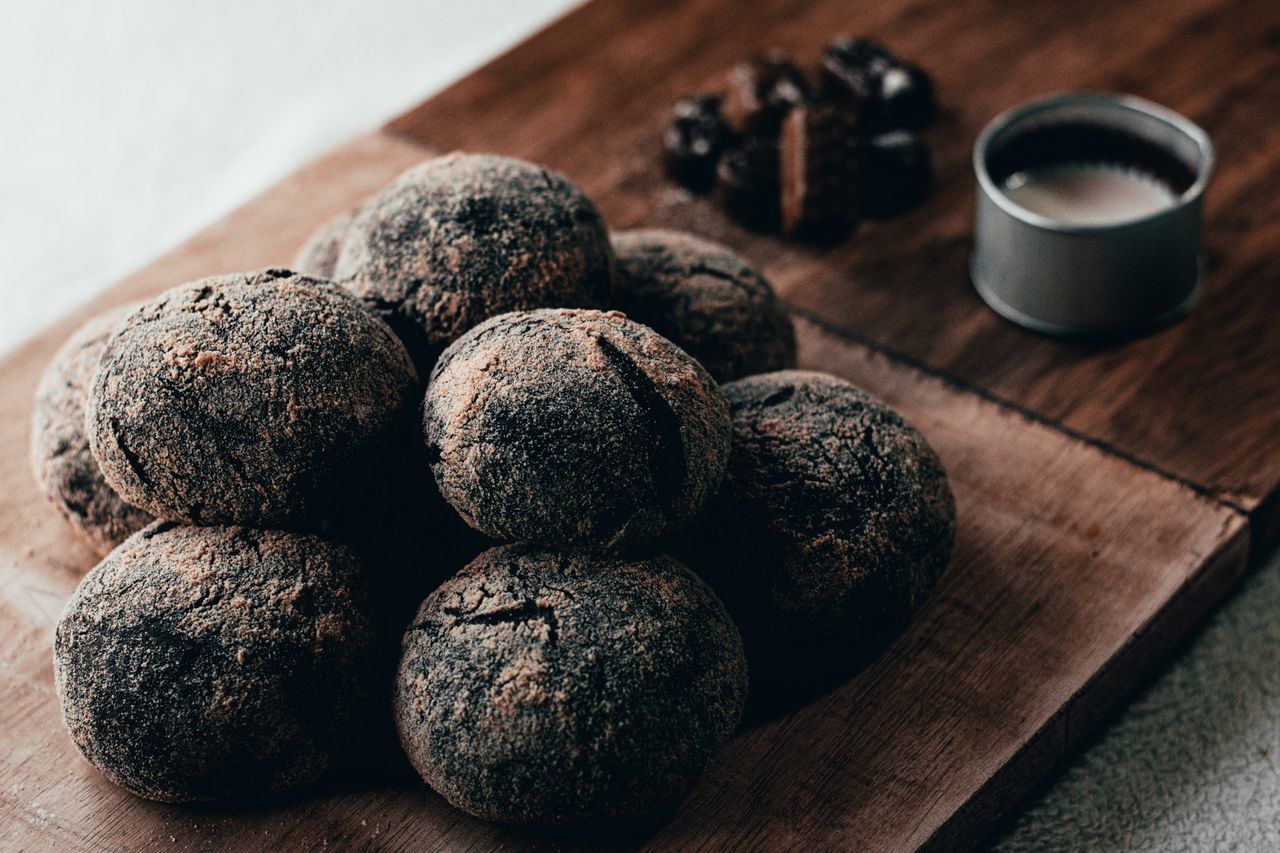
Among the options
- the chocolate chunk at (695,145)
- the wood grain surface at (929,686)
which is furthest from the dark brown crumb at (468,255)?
the chocolate chunk at (695,145)

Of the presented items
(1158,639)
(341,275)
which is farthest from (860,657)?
(341,275)

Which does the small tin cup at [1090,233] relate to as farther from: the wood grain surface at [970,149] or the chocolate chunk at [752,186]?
the chocolate chunk at [752,186]

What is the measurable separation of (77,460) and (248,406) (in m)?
0.31

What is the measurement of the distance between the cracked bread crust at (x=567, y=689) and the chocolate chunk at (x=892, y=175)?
0.86 metres

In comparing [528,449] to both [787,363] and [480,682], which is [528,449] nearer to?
[480,682]

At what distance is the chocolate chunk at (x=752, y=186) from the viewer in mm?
1844

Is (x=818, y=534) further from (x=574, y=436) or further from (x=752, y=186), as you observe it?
(x=752, y=186)

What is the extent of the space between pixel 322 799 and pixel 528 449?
1.15 feet

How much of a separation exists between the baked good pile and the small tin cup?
0.47m

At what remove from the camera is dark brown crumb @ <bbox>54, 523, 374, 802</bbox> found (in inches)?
44.1

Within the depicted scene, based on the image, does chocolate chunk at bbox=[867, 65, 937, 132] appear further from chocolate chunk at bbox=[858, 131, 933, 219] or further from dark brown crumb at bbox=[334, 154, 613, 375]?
dark brown crumb at bbox=[334, 154, 613, 375]

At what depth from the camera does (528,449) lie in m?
1.10

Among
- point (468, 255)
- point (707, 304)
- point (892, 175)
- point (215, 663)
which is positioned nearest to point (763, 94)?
point (892, 175)

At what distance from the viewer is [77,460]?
135cm
